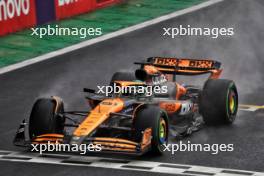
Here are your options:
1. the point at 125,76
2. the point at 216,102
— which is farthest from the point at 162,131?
the point at 125,76

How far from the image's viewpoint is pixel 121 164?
17.3 m

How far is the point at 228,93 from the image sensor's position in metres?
19.6

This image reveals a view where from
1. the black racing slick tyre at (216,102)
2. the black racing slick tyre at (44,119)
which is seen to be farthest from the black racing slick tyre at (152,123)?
the black racing slick tyre at (216,102)

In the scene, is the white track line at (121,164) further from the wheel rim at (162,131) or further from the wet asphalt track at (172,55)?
the wheel rim at (162,131)

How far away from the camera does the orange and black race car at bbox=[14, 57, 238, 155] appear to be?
57.4 ft

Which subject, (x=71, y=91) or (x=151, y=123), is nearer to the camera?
(x=151, y=123)

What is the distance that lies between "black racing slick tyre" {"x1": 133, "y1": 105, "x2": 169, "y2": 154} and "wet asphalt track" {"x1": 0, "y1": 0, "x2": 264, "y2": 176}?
301 millimetres

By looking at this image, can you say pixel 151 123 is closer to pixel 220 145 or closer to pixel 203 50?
pixel 220 145

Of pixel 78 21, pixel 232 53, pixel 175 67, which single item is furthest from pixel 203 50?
pixel 175 67

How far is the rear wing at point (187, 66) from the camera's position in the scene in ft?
68.3

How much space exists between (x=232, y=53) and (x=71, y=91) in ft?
21.6

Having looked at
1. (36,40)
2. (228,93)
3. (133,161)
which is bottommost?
(133,161)

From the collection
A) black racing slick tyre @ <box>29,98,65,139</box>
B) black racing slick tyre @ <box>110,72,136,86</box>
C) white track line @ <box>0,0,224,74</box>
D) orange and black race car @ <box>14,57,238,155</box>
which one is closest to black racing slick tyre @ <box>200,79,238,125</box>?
orange and black race car @ <box>14,57,238,155</box>

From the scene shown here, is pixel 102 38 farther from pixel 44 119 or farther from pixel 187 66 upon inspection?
pixel 44 119
